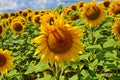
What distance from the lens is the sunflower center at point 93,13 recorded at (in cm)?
687

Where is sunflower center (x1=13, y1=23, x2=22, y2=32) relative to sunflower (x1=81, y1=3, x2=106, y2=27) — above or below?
below

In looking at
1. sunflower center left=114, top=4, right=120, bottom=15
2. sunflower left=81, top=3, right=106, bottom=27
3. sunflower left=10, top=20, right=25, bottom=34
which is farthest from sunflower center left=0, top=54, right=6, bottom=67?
sunflower left=10, top=20, right=25, bottom=34

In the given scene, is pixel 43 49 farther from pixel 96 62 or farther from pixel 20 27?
pixel 20 27

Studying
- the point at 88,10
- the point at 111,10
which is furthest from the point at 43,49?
the point at 111,10

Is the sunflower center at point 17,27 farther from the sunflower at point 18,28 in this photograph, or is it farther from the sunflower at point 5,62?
the sunflower at point 5,62

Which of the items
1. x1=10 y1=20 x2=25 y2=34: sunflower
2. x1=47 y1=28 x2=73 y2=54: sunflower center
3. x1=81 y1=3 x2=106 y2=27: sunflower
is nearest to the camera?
x1=47 y1=28 x2=73 y2=54: sunflower center

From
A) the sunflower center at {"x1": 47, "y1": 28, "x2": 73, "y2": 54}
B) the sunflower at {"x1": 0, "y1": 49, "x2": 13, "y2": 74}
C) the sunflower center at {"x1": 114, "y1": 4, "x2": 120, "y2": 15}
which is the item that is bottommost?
the sunflower at {"x1": 0, "y1": 49, "x2": 13, "y2": 74}

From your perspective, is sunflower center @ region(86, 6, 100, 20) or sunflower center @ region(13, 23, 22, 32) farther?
sunflower center @ region(13, 23, 22, 32)

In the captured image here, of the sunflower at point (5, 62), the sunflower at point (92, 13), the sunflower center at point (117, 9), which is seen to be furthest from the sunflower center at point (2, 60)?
the sunflower center at point (117, 9)

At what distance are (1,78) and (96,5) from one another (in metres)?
2.49

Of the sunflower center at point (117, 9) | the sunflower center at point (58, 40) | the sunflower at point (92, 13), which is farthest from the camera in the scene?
the sunflower center at point (117, 9)

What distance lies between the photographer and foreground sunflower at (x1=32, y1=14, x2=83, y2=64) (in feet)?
14.9

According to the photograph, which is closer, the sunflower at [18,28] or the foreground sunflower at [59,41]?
the foreground sunflower at [59,41]

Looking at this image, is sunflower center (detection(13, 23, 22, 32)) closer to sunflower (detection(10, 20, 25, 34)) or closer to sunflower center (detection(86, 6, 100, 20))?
sunflower (detection(10, 20, 25, 34))
